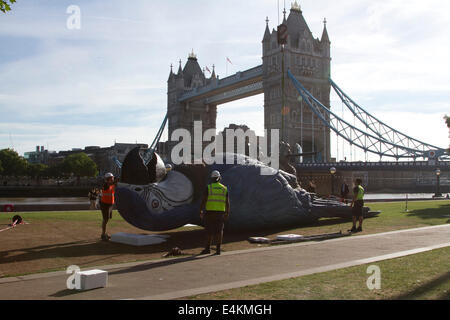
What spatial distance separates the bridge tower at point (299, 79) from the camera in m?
73.2

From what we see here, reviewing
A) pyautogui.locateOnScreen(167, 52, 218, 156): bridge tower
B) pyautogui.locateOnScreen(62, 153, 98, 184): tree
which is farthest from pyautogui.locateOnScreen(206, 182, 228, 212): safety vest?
pyautogui.locateOnScreen(167, 52, 218, 156): bridge tower

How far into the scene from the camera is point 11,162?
9506cm

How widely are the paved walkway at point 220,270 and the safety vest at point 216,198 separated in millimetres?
948

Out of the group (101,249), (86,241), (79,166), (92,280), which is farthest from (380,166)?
(79,166)

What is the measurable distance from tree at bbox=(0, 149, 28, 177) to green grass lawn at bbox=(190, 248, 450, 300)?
323 ft

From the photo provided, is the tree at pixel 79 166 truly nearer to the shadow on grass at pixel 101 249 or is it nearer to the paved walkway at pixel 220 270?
the shadow on grass at pixel 101 249

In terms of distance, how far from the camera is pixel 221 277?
6.85m

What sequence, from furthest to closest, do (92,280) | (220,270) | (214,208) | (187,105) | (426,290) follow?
(187,105)
(214,208)
(220,270)
(92,280)
(426,290)

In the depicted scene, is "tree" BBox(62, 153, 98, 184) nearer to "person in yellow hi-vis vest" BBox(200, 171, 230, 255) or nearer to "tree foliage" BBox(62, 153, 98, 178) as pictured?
"tree foliage" BBox(62, 153, 98, 178)

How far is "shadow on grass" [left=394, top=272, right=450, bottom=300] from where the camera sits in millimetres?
5570

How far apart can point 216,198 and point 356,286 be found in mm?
3886

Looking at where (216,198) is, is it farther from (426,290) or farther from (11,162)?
(11,162)

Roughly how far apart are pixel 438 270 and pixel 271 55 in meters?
71.3
